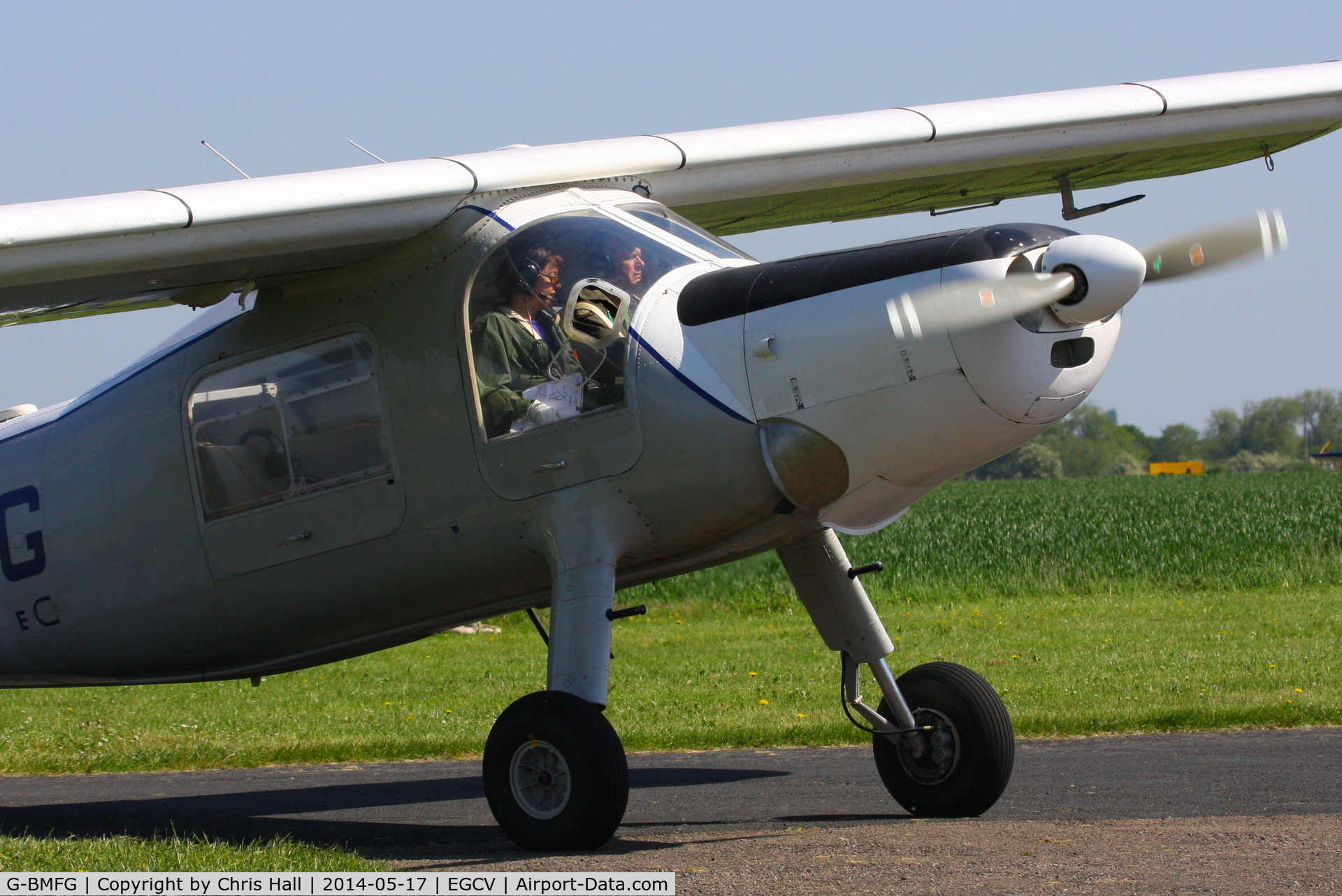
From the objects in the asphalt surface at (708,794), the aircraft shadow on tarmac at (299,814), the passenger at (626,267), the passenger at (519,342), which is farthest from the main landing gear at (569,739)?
the passenger at (626,267)

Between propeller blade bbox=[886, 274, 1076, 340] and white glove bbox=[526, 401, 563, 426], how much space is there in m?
1.69

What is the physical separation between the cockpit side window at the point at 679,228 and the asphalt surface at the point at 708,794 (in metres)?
2.85

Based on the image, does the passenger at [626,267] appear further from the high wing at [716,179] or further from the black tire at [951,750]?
the black tire at [951,750]

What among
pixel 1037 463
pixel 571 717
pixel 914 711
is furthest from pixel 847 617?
pixel 1037 463

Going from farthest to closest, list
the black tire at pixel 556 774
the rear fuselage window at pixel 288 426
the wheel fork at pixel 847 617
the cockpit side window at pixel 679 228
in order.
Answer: the wheel fork at pixel 847 617 < the rear fuselage window at pixel 288 426 < the cockpit side window at pixel 679 228 < the black tire at pixel 556 774

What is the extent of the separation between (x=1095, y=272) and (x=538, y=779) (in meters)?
3.21

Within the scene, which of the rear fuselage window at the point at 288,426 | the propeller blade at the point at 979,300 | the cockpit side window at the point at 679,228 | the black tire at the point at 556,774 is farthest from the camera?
the rear fuselage window at the point at 288,426

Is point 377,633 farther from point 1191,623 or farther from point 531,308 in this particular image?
point 1191,623

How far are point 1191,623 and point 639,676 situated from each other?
755 cm

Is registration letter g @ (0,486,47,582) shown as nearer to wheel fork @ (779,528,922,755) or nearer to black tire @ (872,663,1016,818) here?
wheel fork @ (779,528,922,755)

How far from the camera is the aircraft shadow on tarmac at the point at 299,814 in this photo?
25.8 feet

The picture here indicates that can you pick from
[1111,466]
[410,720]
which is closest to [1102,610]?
[410,720]

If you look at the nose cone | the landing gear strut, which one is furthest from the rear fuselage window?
the nose cone

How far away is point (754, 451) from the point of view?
6.40m
